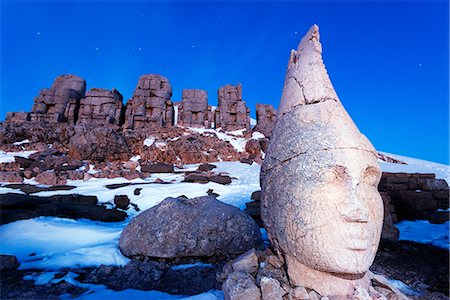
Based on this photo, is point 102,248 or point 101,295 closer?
point 101,295

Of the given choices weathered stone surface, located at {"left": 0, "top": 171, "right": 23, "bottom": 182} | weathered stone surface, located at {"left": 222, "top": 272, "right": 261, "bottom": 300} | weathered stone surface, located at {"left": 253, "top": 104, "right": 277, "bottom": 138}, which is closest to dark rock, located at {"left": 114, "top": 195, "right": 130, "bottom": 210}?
weathered stone surface, located at {"left": 0, "top": 171, "right": 23, "bottom": 182}

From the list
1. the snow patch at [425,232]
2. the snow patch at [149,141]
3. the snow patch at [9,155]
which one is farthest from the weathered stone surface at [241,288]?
the snow patch at [9,155]

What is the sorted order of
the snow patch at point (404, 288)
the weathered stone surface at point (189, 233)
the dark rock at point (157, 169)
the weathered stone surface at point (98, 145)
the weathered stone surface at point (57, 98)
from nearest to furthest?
the snow patch at point (404, 288) < the weathered stone surface at point (189, 233) < the dark rock at point (157, 169) < the weathered stone surface at point (98, 145) < the weathered stone surface at point (57, 98)

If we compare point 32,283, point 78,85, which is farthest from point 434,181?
point 78,85

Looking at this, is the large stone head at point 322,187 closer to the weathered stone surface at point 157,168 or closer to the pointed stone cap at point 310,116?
the pointed stone cap at point 310,116

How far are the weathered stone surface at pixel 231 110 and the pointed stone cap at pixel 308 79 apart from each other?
16.5 metres

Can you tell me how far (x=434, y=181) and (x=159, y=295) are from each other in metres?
10.9

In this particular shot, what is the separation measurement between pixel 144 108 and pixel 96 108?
370cm

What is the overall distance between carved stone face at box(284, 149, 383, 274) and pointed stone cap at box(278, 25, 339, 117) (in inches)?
30.5

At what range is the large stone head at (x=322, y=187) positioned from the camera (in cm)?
214

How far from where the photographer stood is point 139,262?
373cm

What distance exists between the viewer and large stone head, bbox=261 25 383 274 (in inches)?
84.4

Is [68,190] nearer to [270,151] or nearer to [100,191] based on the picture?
[100,191]

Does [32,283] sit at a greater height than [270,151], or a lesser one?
lesser
